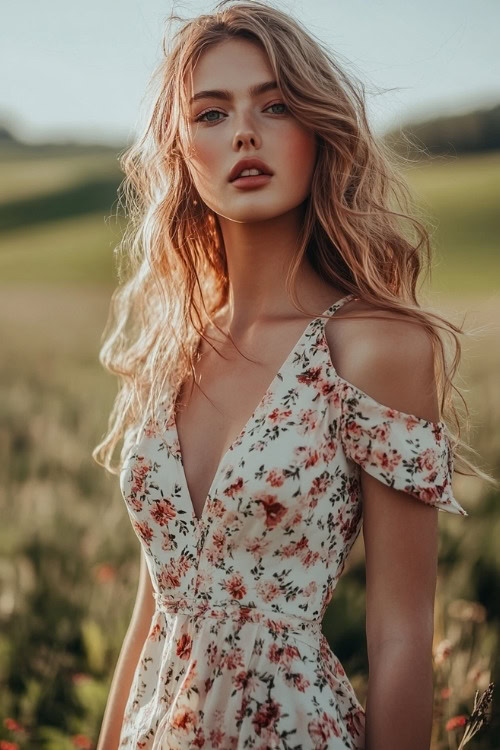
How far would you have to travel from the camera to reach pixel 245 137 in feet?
6.33

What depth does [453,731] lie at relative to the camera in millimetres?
2400

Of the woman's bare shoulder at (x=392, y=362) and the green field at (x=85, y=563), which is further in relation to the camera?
the green field at (x=85, y=563)

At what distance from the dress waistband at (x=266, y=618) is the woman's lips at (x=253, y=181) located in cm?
81

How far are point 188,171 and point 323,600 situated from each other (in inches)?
40.9

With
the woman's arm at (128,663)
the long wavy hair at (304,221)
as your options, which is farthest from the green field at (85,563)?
the woman's arm at (128,663)

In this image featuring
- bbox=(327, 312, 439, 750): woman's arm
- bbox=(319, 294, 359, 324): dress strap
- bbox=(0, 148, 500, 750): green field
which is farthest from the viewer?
bbox=(0, 148, 500, 750): green field

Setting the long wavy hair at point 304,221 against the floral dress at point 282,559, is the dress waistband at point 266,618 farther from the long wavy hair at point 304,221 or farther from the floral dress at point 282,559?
the long wavy hair at point 304,221

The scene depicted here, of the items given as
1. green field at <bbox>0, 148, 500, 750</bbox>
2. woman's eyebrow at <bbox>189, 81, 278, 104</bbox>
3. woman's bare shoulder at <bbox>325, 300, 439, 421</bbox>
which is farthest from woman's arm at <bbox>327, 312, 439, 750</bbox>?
woman's eyebrow at <bbox>189, 81, 278, 104</bbox>

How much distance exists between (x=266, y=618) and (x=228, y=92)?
1.04 m

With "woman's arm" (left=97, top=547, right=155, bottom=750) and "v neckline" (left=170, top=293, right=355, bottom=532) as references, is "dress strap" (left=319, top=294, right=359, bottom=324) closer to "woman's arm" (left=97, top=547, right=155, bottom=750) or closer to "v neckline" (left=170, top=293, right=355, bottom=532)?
"v neckline" (left=170, top=293, right=355, bottom=532)

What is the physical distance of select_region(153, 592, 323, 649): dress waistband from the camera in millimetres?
1787

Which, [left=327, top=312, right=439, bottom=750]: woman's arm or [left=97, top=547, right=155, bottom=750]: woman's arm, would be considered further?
[left=97, top=547, right=155, bottom=750]: woman's arm

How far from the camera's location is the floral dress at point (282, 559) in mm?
1746

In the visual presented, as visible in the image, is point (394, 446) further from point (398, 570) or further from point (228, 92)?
point (228, 92)
